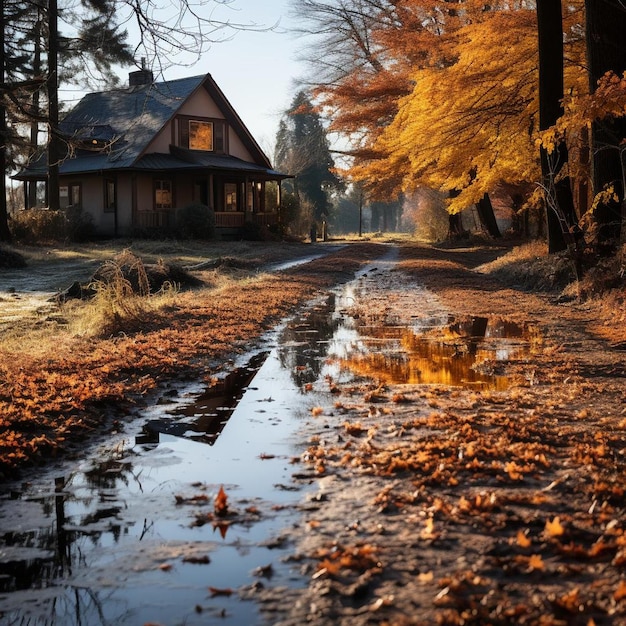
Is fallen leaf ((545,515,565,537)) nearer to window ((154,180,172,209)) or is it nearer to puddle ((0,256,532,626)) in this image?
puddle ((0,256,532,626))

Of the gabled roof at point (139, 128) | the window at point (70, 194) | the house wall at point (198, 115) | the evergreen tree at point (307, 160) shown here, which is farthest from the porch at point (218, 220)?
the evergreen tree at point (307, 160)

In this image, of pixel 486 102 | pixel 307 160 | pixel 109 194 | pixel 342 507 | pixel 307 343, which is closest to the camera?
pixel 342 507

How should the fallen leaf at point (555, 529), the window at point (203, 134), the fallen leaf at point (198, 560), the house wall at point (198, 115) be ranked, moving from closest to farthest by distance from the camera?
the fallen leaf at point (198, 560), the fallen leaf at point (555, 529), the house wall at point (198, 115), the window at point (203, 134)

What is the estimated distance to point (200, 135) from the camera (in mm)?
40969

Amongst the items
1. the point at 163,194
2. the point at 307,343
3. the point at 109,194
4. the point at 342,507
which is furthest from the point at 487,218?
the point at 342,507

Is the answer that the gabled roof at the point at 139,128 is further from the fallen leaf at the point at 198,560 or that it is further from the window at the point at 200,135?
the fallen leaf at the point at 198,560

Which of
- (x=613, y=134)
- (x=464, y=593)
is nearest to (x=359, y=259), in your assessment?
(x=613, y=134)

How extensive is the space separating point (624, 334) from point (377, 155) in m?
25.1

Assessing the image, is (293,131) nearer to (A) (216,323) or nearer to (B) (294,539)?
(A) (216,323)

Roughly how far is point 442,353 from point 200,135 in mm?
34186

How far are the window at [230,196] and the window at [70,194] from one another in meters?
7.48

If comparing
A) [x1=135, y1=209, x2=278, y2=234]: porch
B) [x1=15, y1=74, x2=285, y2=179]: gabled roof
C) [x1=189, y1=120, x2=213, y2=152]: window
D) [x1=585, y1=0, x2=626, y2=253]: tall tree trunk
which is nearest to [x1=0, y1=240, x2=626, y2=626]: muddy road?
[x1=585, y1=0, x2=626, y2=253]: tall tree trunk

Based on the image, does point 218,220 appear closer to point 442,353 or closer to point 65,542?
point 442,353

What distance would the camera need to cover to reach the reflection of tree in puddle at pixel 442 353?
756cm
